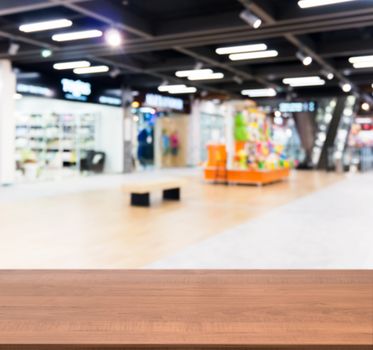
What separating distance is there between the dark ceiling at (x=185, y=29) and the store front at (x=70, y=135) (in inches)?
152

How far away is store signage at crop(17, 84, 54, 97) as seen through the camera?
13078mm

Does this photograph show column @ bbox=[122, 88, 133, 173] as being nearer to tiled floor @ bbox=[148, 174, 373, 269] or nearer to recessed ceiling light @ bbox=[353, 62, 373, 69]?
recessed ceiling light @ bbox=[353, 62, 373, 69]

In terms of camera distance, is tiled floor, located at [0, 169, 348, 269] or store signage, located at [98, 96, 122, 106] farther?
store signage, located at [98, 96, 122, 106]

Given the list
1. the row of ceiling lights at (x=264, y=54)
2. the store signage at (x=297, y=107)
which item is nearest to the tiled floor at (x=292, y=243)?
the row of ceiling lights at (x=264, y=54)

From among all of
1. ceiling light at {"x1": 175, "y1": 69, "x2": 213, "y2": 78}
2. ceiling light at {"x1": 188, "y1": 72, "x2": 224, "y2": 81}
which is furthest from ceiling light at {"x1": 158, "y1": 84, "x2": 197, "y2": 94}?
ceiling light at {"x1": 175, "y1": 69, "x2": 213, "y2": 78}

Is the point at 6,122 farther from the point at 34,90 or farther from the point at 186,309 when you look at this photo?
the point at 186,309

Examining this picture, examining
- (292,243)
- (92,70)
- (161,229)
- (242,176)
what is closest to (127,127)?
(92,70)

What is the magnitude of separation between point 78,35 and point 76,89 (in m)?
5.70

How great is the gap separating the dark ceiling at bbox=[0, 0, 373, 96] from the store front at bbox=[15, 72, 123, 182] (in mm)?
3860

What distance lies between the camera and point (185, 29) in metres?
8.95

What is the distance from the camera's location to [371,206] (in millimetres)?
8664

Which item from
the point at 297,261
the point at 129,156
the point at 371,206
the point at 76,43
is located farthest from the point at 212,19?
the point at 129,156

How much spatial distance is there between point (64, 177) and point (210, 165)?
495 cm

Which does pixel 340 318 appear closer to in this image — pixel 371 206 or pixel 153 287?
pixel 153 287
